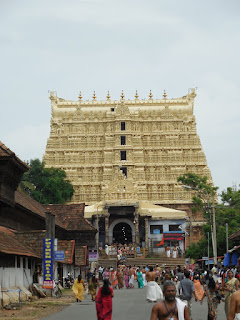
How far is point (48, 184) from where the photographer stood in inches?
3238

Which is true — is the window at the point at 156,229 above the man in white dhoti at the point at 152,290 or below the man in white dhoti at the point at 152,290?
above

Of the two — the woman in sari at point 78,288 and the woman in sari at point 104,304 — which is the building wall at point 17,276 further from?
the woman in sari at point 104,304

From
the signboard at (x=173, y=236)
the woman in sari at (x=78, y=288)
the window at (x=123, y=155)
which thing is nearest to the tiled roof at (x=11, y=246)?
the woman in sari at (x=78, y=288)

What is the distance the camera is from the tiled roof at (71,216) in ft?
154

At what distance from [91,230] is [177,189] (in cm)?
3800

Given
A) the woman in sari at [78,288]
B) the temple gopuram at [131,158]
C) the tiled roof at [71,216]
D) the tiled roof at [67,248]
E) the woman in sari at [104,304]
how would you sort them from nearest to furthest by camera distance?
the woman in sari at [104,304] → the woman in sari at [78,288] → the tiled roof at [67,248] → the tiled roof at [71,216] → the temple gopuram at [131,158]

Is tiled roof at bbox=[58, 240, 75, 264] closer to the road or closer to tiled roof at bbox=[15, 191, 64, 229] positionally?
tiled roof at bbox=[15, 191, 64, 229]

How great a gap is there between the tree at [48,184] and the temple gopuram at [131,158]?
159 centimetres

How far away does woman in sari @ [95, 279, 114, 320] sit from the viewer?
15.1 metres

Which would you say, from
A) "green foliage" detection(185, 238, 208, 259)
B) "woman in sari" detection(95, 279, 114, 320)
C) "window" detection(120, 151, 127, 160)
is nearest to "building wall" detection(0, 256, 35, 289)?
"woman in sari" detection(95, 279, 114, 320)

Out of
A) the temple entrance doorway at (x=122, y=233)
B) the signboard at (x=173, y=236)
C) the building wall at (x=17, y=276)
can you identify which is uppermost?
the temple entrance doorway at (x=122, y=233)

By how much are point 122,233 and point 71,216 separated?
34.4 m

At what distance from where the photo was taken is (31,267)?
103ft

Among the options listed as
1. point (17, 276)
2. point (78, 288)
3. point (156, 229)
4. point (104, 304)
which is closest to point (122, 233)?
point (156, 229)
